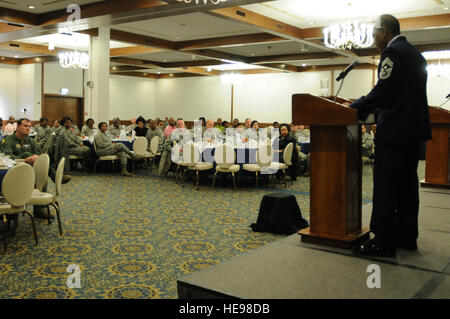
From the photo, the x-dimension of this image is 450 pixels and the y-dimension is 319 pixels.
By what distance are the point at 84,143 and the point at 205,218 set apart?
543 cm

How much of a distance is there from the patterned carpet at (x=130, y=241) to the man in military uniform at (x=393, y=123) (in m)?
1.57

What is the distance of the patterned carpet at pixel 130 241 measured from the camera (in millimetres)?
3484

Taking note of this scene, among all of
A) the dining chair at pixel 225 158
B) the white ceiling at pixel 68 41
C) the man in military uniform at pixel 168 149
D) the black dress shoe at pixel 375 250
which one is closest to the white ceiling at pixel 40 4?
the man in military uniform at pixel 168 149

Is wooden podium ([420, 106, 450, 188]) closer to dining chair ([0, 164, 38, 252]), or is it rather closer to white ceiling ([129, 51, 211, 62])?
dining chair ([0, 164, 38, 252])

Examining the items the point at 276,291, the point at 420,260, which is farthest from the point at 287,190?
the point at 276,291

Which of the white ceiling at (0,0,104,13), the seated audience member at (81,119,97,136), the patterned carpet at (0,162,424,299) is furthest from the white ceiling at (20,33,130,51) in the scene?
the patterned carpet at (0,162,424,299)

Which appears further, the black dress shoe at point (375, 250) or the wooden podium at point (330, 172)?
the wooden podium at point (330, 172)

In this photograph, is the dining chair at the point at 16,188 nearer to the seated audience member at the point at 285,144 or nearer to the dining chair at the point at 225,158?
the dining chair at the point at 225,158

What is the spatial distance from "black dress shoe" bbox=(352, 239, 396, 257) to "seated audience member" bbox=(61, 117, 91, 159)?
7.60 m

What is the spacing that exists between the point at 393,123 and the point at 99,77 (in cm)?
953

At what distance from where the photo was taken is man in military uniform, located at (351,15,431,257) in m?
2.77

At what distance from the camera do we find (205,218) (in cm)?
585

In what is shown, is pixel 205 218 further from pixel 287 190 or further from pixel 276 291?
pixel 276 291
